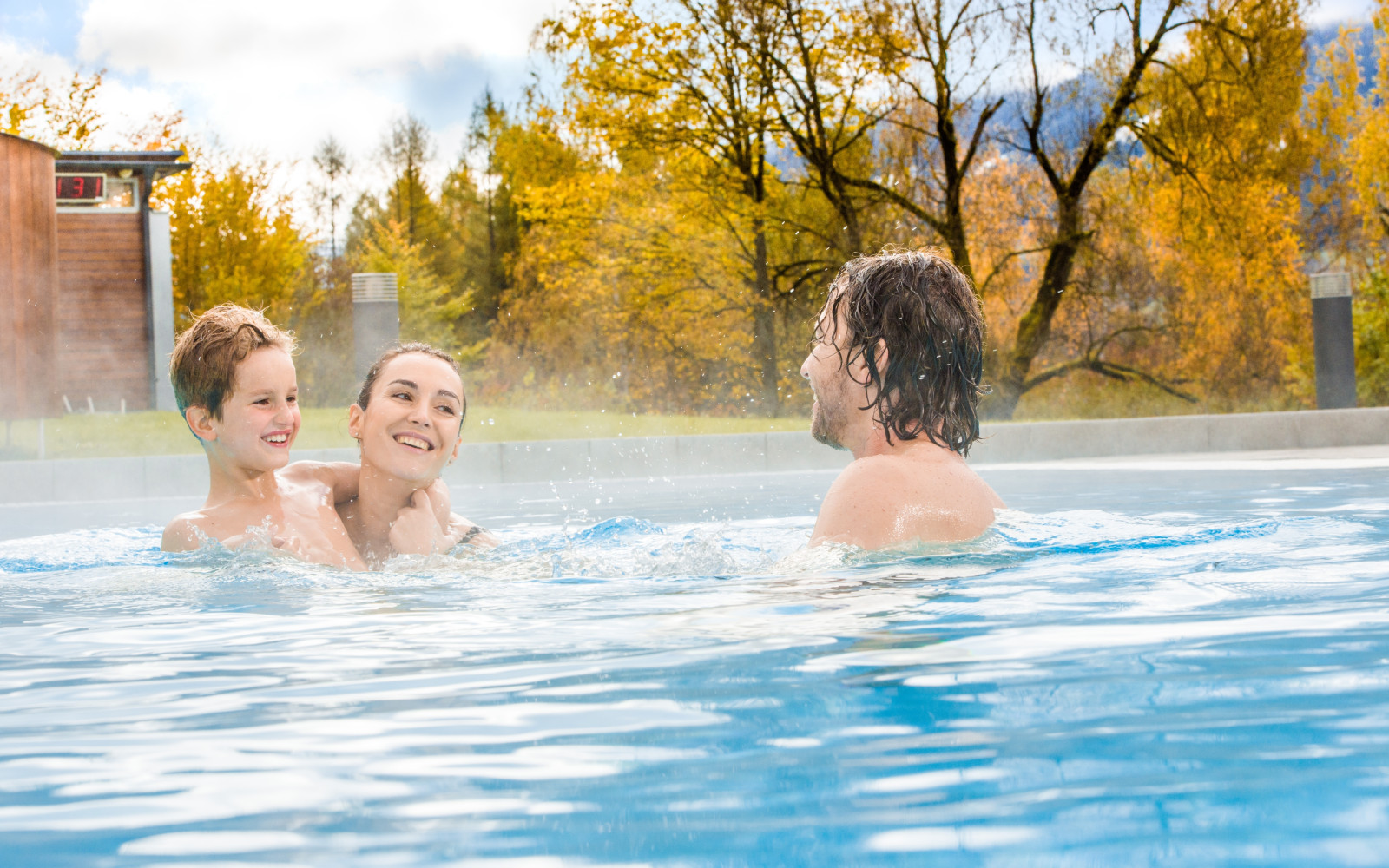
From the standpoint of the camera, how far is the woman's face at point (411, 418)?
3.45 meters

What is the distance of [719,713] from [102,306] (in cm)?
1813

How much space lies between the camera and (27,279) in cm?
1321

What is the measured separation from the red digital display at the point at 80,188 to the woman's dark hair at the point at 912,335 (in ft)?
56.5

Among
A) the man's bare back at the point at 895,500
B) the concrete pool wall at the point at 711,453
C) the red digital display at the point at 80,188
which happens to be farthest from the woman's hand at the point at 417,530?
the red digital display at the point at 80,188

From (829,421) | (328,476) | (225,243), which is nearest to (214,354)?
(328,476)

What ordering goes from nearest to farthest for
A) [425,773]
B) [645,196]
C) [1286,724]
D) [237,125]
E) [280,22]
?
[425,773] → [1286,724] → [645,196] → [237,125] → [280,22]

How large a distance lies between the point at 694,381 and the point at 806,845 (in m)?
19.9

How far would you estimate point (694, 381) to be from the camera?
2097 cm

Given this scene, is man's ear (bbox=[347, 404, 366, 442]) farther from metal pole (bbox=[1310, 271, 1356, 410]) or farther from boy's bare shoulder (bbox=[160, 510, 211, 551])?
metal pole (bbox=[1310, 271, 1356, 410])

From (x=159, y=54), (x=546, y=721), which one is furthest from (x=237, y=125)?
(x=546, y=721)

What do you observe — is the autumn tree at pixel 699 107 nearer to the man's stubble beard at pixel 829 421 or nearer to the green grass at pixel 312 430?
the green grass at pixel 312 430

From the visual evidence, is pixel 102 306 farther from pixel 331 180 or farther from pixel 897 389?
pixel 897 389

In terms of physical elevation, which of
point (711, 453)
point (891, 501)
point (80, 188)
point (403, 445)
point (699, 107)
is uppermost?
point (699, 107)

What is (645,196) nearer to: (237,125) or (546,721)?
(237,125)
